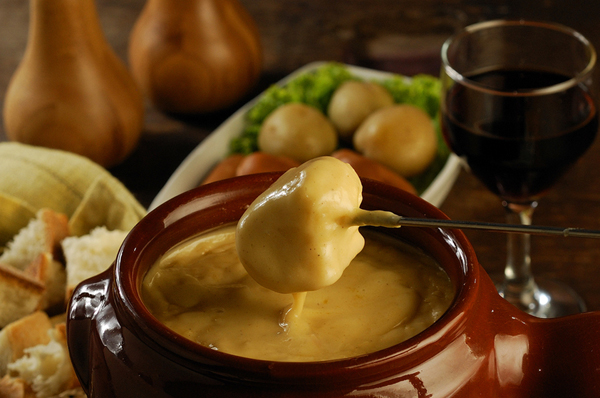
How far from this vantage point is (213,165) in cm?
208

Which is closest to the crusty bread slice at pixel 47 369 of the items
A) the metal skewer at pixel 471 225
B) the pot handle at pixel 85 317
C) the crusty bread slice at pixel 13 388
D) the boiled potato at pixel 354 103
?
the crusty bread slice at pixel 13 388

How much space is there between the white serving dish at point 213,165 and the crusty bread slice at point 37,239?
325mm

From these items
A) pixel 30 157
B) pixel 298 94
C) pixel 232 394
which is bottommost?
pixel 298 94

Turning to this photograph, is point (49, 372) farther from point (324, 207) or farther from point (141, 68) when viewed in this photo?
point (141, 68)

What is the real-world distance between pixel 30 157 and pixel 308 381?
4.03 ft

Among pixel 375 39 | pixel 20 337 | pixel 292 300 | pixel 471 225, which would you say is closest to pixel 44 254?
pixel 20 337

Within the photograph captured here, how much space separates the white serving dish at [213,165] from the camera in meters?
1.83

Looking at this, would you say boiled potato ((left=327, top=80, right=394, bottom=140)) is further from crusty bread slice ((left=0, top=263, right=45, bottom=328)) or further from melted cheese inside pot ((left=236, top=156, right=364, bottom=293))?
melted cheese inside pot ((left=236, top=156, right=364, bottom=293))

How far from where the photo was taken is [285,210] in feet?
2.72

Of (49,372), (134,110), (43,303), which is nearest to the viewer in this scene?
(49,372)

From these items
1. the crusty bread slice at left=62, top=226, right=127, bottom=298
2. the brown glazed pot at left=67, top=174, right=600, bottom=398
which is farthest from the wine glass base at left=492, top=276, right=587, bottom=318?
the crusty bread slice at left=62, top=226, right=127, bottom=298

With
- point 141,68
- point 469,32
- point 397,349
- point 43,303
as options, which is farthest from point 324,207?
point 141,68

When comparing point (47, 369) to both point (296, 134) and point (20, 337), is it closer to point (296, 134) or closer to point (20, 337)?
point (20, 337)

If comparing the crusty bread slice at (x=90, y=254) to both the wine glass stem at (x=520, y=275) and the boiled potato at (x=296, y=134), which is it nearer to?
the boiled potato at (x=296, y=134)
